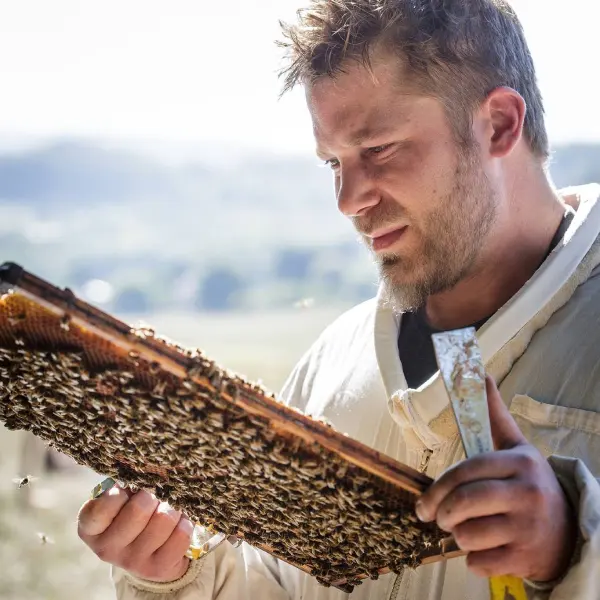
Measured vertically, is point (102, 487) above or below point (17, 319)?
below

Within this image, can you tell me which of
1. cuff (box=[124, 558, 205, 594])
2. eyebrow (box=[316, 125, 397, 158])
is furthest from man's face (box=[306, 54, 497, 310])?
cuff (box=[124, 558, 205, 594])

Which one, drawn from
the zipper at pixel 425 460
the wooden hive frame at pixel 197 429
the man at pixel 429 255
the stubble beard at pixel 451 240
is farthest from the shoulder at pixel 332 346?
the wooden hive frame at pixel 197 429

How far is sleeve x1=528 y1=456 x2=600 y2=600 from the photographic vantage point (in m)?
1.23

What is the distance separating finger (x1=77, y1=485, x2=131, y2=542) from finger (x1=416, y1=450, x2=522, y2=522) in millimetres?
934

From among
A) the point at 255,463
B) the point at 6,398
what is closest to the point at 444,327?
the point at 255,463

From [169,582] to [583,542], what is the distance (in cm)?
117

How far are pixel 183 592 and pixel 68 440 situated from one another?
0.60 metres

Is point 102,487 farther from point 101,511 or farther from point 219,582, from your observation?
point 219,582

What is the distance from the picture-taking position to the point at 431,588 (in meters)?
1.78

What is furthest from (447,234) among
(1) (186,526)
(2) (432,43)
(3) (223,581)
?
(3) (223,581)

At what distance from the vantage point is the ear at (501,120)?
2062 mm

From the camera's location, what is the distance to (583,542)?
4.09 ft

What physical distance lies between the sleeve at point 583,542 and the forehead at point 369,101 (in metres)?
1.03

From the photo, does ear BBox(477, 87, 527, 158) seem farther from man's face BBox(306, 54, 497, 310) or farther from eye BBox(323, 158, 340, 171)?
eye BBox(323, 158, 340, 171)
